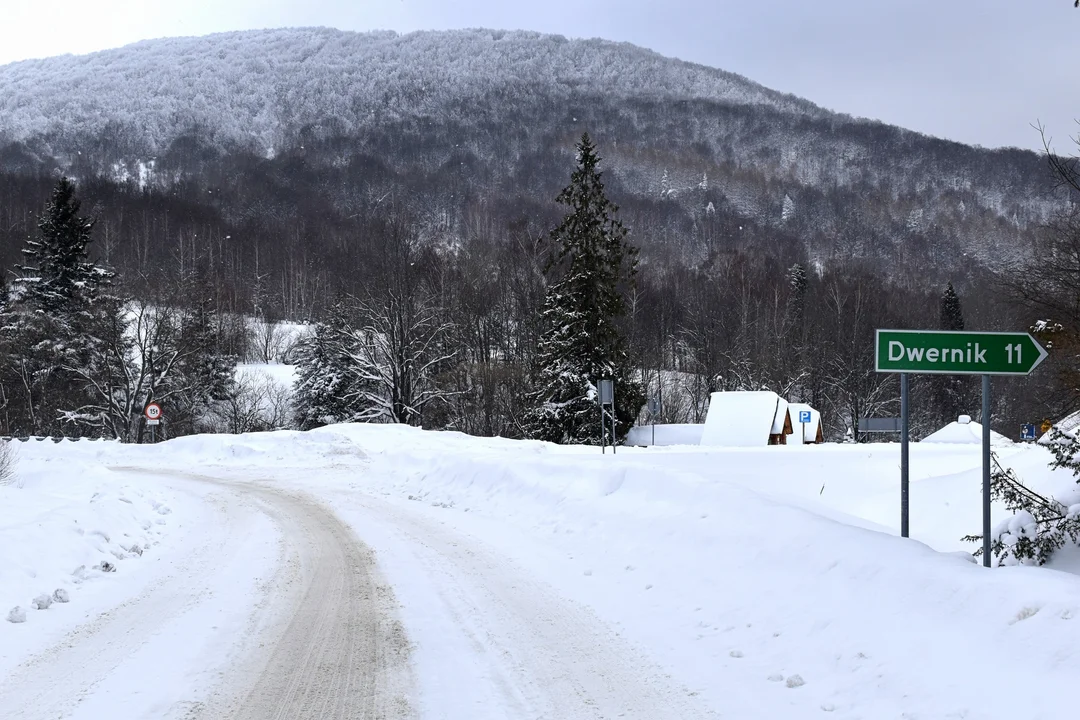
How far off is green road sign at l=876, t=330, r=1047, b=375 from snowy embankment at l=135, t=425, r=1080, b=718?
64.3 inches

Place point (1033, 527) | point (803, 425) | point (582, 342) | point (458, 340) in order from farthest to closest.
Answer: point (458, 340) < point (803, 425) < point (582, 342) < point (1033, 527)

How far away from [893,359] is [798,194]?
154 meters

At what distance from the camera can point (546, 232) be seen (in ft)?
236

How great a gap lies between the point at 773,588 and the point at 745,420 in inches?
1824

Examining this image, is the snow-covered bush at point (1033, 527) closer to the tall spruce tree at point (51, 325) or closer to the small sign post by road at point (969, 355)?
the small sign post by road at point (969, 355)

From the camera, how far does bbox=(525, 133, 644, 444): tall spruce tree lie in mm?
39500

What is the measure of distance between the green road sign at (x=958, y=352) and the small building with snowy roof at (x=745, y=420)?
148ft

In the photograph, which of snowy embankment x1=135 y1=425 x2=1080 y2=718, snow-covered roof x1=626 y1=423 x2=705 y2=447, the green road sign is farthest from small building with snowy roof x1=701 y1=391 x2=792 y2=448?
A: the green road sign

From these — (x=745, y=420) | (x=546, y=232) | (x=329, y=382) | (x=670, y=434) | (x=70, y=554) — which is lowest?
(x=670, y=434)

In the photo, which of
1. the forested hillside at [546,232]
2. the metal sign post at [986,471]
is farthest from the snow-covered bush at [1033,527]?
the forested hillside at [546,232]

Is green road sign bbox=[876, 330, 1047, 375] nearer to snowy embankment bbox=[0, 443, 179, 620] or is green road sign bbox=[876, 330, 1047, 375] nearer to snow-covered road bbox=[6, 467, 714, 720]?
snow-covered road bbox=[6, 467, 714, 720]

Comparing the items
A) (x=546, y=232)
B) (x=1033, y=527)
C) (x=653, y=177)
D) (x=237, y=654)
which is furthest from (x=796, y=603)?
(x=653, y=177)

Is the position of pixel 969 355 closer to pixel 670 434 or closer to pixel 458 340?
pixel 670 434

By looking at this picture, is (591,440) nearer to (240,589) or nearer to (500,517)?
(500,517)
